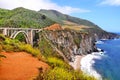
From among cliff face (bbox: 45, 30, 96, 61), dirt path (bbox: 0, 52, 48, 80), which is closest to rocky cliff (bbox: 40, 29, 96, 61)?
cliff face (bbox: 45, 30, 96, 61)

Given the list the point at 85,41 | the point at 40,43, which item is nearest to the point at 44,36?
the point at 40,43

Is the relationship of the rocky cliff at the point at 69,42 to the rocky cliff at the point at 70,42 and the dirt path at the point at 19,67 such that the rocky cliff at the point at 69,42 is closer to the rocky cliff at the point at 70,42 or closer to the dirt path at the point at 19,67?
the rocky cliff at the point at 70,42

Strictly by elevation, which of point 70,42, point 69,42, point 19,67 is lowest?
point 70,42

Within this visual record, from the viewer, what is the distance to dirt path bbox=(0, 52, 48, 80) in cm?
1705

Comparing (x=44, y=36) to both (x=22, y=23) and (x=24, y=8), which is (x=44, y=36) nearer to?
(x=22, y=23)

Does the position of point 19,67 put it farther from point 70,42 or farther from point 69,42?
point 70,42

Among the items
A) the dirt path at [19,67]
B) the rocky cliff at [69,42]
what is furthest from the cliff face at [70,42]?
the dirt path at [19,67]

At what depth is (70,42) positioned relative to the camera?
5763 inches

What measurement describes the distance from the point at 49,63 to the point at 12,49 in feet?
19.8

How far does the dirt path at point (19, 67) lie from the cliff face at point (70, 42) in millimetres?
92577

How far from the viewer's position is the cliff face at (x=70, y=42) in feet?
400

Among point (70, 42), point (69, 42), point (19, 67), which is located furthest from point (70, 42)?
point (19, 67)

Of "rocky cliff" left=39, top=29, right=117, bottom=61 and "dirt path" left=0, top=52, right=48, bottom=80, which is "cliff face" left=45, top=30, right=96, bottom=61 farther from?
"dirt path" left=0, top=52, right=48, bottom=80

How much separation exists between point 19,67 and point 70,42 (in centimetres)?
12712
